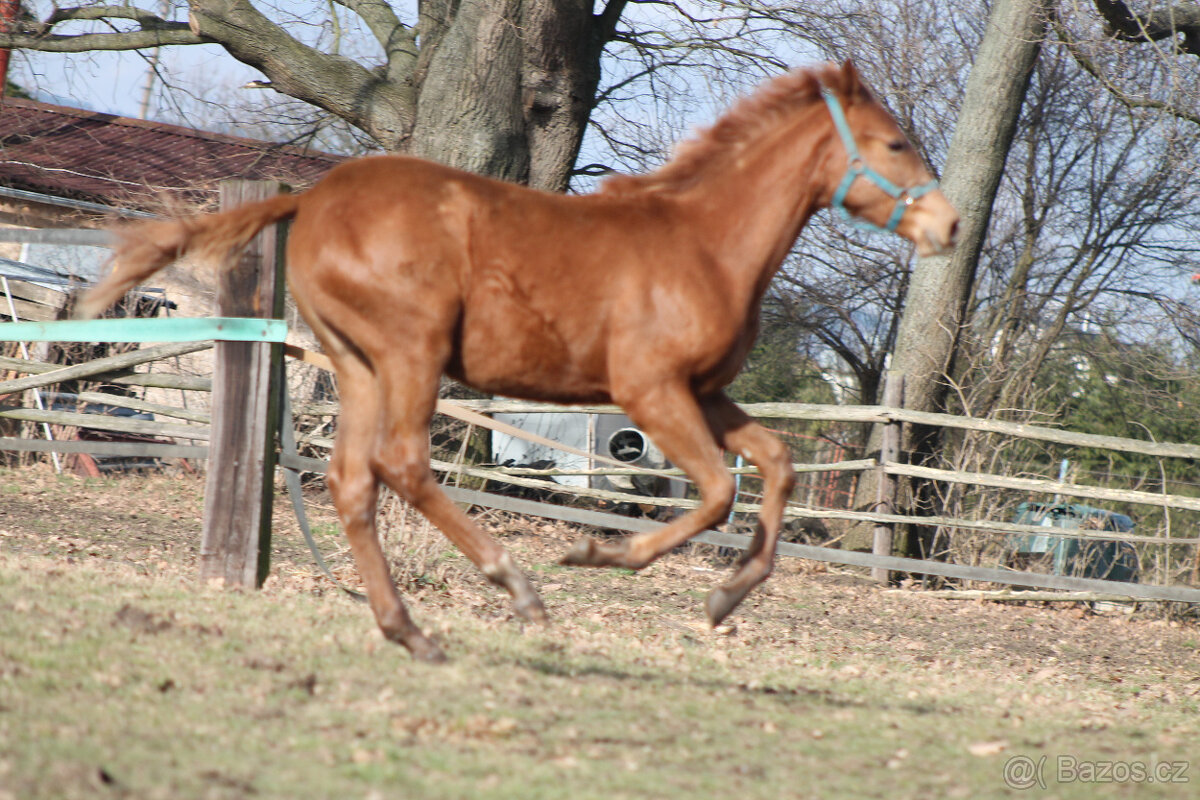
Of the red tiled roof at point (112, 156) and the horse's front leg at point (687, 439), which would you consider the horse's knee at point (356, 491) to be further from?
the red tiled roof at point (112, 156)

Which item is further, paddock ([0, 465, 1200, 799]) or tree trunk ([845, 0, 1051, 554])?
tree trunk ([845, 0, 1051, 554])

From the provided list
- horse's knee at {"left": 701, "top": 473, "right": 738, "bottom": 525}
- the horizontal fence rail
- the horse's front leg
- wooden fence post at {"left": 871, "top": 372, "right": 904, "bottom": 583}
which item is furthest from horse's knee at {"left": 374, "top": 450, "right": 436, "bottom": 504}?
wooden fence post at {"left": 871, "top": 372, "right": 904, "bottom": 583}

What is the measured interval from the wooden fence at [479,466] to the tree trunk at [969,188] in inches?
36.1

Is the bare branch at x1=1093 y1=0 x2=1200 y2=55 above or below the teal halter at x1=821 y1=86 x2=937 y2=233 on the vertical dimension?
above

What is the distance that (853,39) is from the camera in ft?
43.8

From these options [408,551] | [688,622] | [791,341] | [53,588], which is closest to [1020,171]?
[791,341]

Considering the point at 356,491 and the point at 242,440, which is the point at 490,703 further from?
the point at 242,440

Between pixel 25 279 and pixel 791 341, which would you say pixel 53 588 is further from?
pixel 791 341

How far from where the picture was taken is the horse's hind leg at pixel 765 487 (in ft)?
12.7

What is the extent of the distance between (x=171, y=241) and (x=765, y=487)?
7.96ft

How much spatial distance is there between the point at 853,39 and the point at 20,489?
10.5 meters

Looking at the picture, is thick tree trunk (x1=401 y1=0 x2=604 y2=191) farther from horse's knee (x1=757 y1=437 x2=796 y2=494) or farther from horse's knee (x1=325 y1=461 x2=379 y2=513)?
horse's knee (x1=757 y1=437 x2=796 y2=494)

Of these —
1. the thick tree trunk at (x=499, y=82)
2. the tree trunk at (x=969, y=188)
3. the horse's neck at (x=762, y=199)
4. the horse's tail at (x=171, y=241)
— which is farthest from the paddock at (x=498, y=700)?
the thick tree trunk at (x=499, y=82)

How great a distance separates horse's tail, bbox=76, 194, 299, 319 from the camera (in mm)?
4082
